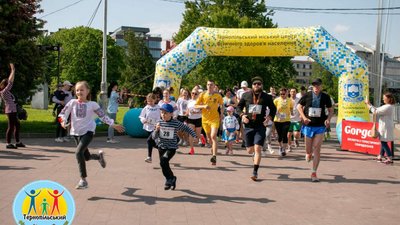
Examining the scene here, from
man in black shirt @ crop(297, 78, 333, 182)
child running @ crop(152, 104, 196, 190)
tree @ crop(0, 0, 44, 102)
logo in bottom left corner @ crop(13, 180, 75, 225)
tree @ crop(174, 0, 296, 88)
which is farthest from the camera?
tree @ crop(174, 0, 296, 88)

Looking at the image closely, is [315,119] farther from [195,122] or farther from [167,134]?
[195,122]

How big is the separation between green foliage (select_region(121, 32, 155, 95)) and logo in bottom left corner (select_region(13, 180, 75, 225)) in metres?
66.5

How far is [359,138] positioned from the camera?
13.2 metres

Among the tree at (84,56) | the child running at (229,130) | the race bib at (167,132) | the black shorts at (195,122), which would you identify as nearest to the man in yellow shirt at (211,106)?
the child running at (229,130)

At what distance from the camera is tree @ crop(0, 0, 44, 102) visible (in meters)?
15.5

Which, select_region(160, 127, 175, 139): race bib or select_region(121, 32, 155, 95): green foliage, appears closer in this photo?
select_region(160, 127, 175, 139): race bib

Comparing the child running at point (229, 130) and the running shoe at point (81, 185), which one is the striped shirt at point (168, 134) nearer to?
the running shoe at point (81, 185)

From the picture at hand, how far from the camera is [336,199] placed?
693cm

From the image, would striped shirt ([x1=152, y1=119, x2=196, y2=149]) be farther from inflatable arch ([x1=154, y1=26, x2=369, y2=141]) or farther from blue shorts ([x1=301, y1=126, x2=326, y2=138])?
inflatable arch ([x1=154, y1=26, x2=369, y2=141])

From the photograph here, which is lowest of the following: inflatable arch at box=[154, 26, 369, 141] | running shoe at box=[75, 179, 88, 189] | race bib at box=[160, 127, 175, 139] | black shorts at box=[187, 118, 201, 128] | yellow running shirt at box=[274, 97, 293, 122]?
running shoe at box=[75, 179, 88, 189]

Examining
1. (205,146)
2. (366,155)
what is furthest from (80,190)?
(366,155)

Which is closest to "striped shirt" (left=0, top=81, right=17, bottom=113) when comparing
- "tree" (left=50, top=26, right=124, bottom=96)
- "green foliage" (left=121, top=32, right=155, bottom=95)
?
"tree" (left=50, top=26, right=124, bottom=96)

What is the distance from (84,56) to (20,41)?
152 feet

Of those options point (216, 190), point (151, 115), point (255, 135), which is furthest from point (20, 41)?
point (216, 190)
